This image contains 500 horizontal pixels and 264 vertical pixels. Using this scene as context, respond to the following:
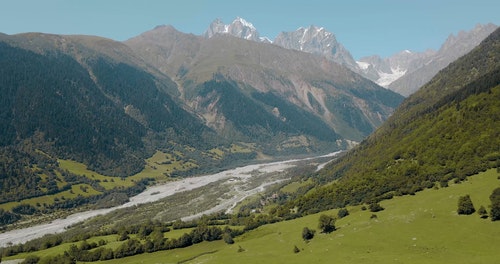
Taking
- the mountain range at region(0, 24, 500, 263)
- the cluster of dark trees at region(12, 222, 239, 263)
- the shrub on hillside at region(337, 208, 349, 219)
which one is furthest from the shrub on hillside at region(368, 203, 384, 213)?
the cluster of dark trees at region(12, 222, 239, 263)

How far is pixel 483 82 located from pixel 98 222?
169262 millimetres

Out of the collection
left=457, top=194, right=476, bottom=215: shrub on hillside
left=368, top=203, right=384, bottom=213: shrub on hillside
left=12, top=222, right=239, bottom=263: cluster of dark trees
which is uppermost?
left=457, top=194, right=476, bottom=215: shrub on hillside

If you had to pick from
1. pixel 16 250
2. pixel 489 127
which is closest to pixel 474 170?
pixel 489 127

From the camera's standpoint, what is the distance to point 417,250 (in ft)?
243

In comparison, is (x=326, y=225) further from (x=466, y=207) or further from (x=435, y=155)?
(x=435, y=155)

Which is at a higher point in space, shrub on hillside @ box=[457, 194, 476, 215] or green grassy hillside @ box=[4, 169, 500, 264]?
shrub on hillside @ box=[457, 194, 476, 215]

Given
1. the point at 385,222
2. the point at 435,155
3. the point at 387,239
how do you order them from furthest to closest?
the point at 435,155 → the point at 385,222 → the point at 387,239

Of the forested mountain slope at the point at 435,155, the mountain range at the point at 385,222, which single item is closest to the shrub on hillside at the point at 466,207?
the mountain range at the point at 385,222

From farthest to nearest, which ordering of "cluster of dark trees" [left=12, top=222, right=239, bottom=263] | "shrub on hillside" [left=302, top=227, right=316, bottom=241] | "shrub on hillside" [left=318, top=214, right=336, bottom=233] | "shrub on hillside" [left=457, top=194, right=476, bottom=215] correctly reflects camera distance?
"cluster of dark trees" [left=12, top=222, right=239, bottom=263]
"shrub on hillside" [left=318, top=214, right=336, bottom=233]
"shrub on hillside" [left=302, top=227, right=316, bottom=241]
"shrub on hillside" [left=457, top=194, right=476, bottom=215]

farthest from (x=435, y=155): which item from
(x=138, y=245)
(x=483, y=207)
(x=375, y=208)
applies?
(x=138, y=245)

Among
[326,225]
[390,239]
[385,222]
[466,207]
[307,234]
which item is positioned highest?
[466,207]

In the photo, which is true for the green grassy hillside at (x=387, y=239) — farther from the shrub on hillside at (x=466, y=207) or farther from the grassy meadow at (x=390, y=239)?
the shrub on hillside at (x=466, y=207)

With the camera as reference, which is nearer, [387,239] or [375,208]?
[387,239]

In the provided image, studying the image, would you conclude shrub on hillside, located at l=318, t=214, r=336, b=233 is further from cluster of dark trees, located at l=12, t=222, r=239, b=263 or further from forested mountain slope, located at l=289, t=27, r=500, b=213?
cluster of dark trees, located at l=12, t=222, r=239, b=263
